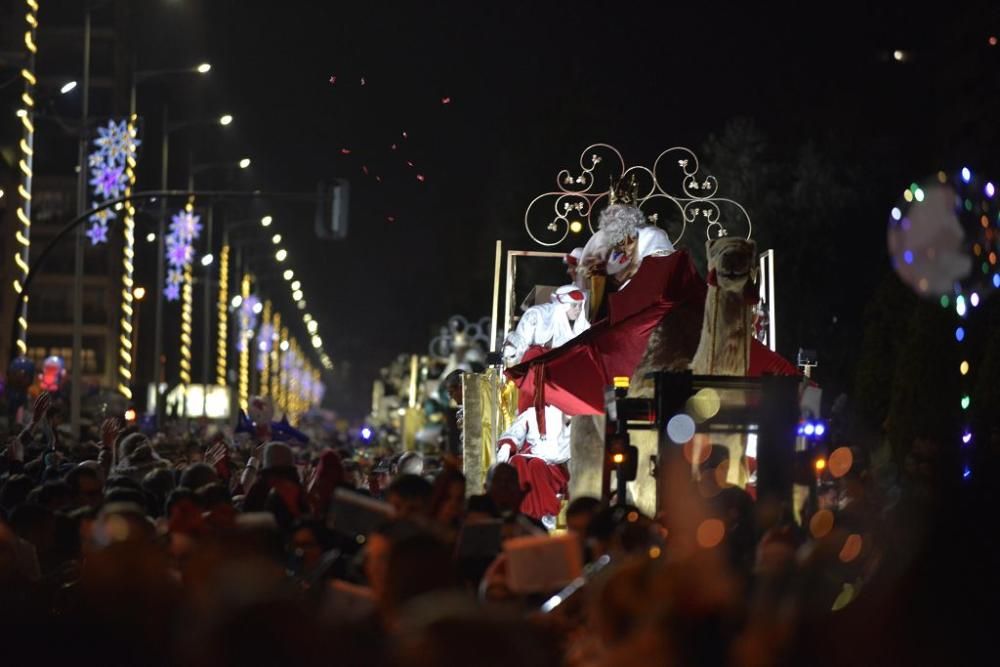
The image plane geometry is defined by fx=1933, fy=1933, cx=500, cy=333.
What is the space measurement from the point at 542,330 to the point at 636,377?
2.90 metres

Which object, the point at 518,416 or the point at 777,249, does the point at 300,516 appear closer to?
the point at 518,416

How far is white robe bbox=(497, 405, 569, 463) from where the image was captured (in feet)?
61.9

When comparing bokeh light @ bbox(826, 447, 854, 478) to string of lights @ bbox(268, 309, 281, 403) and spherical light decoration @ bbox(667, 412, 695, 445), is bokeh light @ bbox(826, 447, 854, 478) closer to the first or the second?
spherical light decoration @ bbox(667, 412, 695, 445)

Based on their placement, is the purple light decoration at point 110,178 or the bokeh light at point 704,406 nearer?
the bokeh light at point 704,406

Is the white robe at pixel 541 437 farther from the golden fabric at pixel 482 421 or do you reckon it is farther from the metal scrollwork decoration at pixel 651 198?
the metal scrollwork decoration at pixel 651 198

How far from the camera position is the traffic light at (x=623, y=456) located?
13734mm

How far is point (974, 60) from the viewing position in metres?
41.6

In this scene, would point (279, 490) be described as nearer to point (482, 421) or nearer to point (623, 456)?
point (623, 456)

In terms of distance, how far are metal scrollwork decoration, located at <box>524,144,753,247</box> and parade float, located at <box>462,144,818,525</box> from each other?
15cm

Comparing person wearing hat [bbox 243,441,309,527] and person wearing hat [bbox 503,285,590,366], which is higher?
person wearing hat [bbox 503,285,590,366]

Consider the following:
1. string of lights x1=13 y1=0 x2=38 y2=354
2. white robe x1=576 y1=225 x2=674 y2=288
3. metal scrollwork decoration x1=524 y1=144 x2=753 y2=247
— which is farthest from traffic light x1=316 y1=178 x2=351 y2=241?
white robe x1=576 y1=225 x2=674 y2=288

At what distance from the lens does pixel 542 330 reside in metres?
19.7

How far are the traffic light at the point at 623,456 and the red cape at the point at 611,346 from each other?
396 centimetres

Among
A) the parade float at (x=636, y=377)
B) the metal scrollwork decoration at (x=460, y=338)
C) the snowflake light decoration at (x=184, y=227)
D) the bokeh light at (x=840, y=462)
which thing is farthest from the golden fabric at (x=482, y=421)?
the snowflake light decoration at (x=184, y=227)
